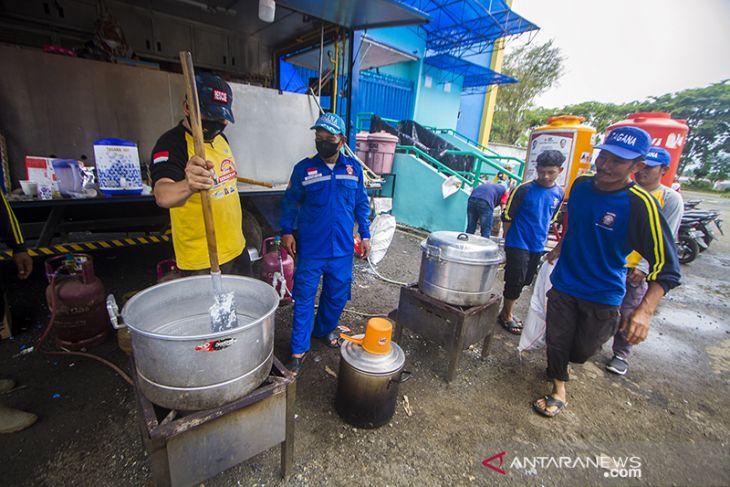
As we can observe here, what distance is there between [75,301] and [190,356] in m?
2.47

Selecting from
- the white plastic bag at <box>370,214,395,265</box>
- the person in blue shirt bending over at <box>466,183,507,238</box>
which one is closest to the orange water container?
the person in blue shirt bending over at <box>466,183,507,238</box>

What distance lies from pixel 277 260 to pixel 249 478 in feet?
7.12

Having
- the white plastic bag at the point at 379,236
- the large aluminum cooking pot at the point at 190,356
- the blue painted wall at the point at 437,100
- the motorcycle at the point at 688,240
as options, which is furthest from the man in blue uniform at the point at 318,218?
the blue painted wall at the point at 437,100

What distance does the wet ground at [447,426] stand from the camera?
2016mm

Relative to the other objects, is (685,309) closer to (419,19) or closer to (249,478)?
(419,19)

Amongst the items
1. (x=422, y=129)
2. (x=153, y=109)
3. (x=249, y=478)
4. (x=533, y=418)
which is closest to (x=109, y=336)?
(x=249, y=478)

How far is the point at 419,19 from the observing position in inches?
162

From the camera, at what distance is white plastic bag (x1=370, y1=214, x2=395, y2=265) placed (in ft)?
17.6

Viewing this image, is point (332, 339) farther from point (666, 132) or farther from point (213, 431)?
point (666, 132)

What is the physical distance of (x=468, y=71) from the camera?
13.4 metres

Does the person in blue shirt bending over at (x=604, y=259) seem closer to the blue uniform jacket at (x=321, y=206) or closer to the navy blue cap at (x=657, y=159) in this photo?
the navy blue cap at (x=657, y=159)

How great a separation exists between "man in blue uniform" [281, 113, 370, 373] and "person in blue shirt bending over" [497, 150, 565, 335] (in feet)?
6.08

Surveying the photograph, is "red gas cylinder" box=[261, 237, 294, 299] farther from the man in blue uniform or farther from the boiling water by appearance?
the boiling water

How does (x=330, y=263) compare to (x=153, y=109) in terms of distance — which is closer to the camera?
(x=330, y=263)
